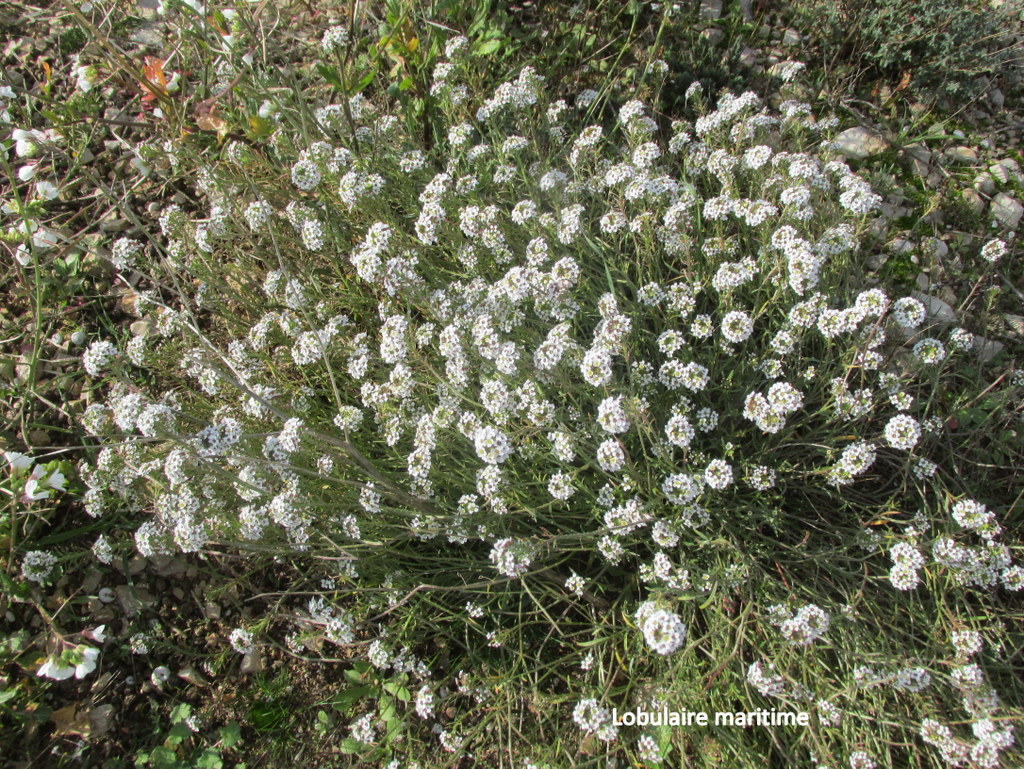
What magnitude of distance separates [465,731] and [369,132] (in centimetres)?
338

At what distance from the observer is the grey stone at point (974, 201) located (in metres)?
4.27

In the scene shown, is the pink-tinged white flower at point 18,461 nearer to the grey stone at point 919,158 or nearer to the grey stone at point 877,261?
the grey stone at point 877,261

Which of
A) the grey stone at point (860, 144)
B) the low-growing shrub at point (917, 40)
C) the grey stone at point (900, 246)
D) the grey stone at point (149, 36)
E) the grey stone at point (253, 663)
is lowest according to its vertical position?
the grey stone at point (253, 663)

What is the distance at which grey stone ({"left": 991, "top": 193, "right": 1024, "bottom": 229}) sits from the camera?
4.23 metres

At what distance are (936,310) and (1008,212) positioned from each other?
1.02 metres

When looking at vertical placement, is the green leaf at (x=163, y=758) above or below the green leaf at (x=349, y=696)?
below

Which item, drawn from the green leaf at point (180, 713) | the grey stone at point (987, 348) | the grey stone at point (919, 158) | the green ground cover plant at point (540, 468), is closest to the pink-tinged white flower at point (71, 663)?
the green ground cover plant at point (540, 468)

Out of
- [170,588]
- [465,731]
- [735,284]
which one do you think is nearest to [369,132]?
[735,284]

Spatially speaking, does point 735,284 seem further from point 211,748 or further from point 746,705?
point 211,748

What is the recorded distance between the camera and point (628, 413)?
111 inches

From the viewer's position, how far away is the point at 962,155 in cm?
449

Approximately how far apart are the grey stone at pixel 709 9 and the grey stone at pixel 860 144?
1.41m

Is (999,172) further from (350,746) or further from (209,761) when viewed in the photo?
(209,761)

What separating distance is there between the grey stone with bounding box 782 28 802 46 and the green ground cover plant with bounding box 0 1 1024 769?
1.06m
